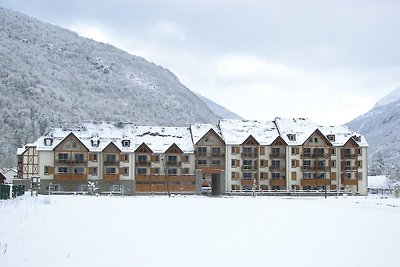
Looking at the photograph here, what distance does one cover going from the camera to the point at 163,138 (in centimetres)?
8769

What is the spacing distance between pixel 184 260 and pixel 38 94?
618 feet

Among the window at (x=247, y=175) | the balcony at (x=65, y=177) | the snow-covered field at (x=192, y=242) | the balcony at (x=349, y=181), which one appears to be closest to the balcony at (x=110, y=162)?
the balcony at (x=65, y=177)

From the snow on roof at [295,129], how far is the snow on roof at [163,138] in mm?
16665

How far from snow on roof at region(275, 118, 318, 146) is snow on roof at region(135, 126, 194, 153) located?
16.7 metres

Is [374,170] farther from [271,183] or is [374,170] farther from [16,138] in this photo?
[16,138]

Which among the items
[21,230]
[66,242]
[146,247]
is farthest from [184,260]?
[21,230]

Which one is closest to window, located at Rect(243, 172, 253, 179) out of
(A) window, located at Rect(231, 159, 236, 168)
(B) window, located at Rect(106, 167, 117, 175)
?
(A) window, located at Rect(231, 159, 236, 168)

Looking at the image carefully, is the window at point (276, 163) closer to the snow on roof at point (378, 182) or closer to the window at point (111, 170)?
the window at point (111, 170)

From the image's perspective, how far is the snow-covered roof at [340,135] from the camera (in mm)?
90625

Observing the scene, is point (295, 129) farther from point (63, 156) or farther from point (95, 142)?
point (63, 156)

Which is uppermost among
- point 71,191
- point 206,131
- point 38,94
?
point 38,94

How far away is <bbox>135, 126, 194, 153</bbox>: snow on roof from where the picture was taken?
85.9 meters

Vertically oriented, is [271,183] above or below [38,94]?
below

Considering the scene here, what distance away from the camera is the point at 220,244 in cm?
1841
